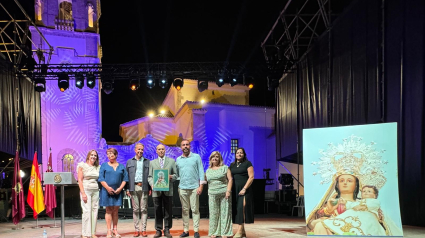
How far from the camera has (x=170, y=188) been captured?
738 cm

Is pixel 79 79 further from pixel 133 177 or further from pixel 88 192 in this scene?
pixel 88 192

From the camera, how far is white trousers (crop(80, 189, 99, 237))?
22.8ft

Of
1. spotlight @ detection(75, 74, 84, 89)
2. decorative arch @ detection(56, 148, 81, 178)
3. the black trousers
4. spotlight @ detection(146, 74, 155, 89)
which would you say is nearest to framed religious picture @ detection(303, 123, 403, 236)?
the black trousers

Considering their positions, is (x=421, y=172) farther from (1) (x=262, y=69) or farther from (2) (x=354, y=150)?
(1) (x=262, y=69)

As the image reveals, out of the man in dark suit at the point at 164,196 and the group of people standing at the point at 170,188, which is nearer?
the group of people standing at the point at 170,188

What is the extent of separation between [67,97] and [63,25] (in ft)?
14.7

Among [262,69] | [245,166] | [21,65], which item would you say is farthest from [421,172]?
[21,65]

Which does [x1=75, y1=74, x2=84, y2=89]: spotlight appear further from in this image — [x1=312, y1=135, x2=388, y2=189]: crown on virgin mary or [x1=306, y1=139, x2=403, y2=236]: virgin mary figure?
[x1=306, y1=139, x2=403, y2=236]: virgin mary figure

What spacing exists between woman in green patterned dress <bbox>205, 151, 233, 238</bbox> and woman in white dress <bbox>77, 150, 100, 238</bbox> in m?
1.90

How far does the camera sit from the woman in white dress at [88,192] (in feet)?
22.8

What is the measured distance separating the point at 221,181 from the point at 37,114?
10.8 meters

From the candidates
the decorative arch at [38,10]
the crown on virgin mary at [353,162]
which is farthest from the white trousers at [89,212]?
the decorative arch at [38,10]

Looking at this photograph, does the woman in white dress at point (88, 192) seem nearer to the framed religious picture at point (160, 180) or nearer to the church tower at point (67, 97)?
the framed religious picture at point (160, 180)

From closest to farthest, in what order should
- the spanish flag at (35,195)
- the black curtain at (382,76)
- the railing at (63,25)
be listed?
the black curtain at (382,76) → the spanish flag at (35,195) → the railing at (63,25)
